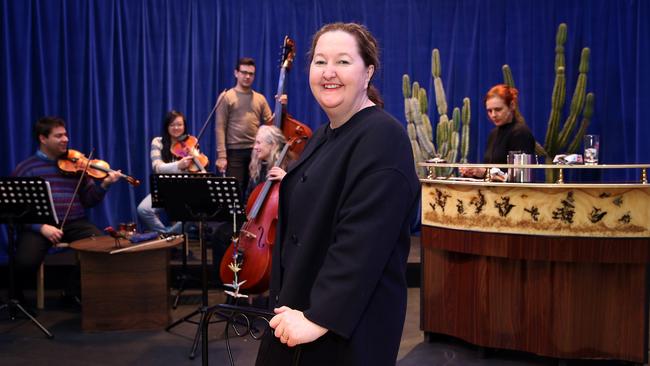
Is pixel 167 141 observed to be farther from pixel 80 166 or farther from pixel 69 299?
pixel 69 299

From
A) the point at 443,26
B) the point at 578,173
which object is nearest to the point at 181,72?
the point at 443,26

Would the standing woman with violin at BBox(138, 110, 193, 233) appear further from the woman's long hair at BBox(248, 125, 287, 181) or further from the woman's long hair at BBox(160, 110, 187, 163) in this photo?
the woman's long hair at BBox(248, 125, 287, 181)

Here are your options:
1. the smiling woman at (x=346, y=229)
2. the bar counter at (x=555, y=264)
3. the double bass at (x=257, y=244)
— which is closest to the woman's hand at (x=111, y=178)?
the double bass at (x=257, y=244)

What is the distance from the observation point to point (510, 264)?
365cm

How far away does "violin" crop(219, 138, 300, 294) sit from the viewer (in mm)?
4090

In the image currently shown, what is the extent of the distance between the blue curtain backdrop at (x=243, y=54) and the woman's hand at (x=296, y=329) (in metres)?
5.92

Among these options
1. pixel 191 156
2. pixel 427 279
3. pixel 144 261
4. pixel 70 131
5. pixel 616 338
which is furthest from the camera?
pixel 70 131

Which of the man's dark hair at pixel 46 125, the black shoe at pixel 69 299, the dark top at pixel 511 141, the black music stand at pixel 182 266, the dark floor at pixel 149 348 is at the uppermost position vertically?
the man's dark hair at pixel 46 125

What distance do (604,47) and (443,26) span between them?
1.79m

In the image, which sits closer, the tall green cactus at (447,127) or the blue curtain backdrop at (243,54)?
the tall green cactus at (447,127)

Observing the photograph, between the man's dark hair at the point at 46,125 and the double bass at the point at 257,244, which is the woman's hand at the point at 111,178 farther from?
the double bass at the point at 257,244

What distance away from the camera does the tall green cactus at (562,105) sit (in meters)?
6.57

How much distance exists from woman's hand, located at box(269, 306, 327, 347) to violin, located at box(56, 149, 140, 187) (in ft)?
13.9

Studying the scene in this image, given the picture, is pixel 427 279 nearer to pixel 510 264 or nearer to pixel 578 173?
pixel 510 264
